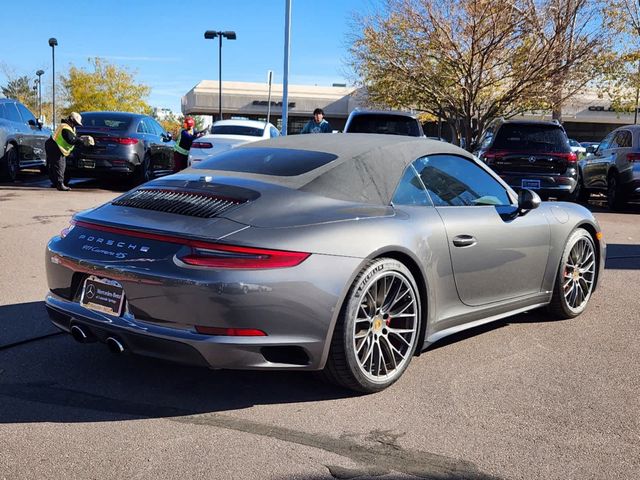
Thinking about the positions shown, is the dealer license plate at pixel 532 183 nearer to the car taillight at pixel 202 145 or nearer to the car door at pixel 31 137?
the car taillight at pixel 202 145

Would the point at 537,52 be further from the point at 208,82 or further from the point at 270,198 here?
the point at 208,82

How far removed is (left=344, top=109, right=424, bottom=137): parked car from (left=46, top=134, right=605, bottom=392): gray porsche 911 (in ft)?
27.7

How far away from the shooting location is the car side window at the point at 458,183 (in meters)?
4.62

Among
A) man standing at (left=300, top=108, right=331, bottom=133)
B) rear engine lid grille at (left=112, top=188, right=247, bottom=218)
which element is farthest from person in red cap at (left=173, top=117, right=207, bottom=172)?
→ rear engine lid grille at (left=112, top=188, right=247, bottom=218)

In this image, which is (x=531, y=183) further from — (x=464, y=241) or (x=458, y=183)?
(x=464, y=241)

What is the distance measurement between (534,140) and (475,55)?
7.97 meters

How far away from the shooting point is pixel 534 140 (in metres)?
13.4

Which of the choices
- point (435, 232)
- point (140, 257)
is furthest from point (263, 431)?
point (435, 232)

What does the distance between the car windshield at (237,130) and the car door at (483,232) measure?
1151 cm

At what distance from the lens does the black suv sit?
13.3m

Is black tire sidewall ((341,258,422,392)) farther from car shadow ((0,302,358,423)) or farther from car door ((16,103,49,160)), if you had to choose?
car door ((16,103,49,160))

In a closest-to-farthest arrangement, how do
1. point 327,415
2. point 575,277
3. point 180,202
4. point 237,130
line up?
1. point 327,415
2. point 180,202
3. point 575,277
4. point 237,130

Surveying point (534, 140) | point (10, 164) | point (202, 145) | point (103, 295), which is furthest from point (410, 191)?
point (10, 164)

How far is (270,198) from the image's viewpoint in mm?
3879
